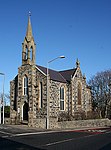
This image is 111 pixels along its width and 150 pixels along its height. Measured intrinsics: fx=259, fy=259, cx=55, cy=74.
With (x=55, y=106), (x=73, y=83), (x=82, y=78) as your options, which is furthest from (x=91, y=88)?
(x=55, y=106)

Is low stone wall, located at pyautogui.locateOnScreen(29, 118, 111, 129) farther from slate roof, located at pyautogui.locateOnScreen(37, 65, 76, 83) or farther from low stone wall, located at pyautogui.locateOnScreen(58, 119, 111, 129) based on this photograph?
slate roof, located at pyautogui.locateOnScreen(37, 65, 76, 83)

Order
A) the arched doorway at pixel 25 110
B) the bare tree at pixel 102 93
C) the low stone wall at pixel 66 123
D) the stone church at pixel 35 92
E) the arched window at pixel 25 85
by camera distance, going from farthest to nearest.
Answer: the bare tree at pixel 102 93 → the arched window at pixel 25 85 → the arched doorway at pixel 25 110 → the stone church at pixel 35 92 → the low stone wall at pixel 66 123

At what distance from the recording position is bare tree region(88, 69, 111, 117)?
194ft

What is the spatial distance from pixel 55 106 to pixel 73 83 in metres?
7.44

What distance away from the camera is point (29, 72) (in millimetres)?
43812

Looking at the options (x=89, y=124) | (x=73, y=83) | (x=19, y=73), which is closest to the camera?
(x=89, y=124)

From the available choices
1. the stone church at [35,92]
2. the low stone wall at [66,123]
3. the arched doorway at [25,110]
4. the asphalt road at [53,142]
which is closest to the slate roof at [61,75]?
the stone church at [35,92]

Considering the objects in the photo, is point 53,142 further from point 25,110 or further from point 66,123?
A: point 25,110

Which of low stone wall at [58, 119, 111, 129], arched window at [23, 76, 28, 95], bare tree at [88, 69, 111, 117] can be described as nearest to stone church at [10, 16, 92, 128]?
arched window at [23, 76, 28, 95]

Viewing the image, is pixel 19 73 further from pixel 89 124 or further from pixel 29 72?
pixel 89 124

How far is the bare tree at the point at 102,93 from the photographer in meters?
59.3

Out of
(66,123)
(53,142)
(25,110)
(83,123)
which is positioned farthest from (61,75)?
(53,142)

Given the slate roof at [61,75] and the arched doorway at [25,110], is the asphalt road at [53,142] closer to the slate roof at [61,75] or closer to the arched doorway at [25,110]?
the arched doorway at [25,110]

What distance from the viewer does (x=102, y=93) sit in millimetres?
61156
